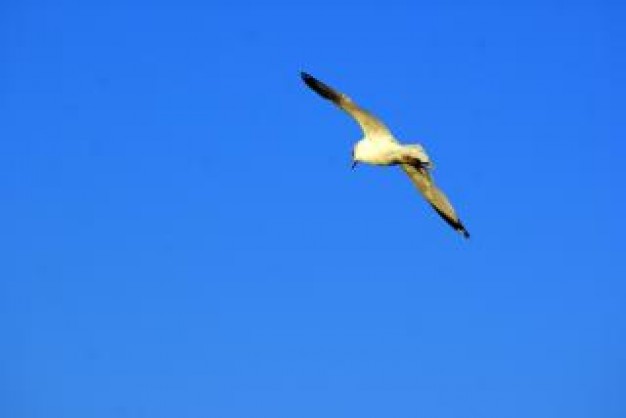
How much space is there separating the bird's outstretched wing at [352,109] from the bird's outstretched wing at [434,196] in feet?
2.10

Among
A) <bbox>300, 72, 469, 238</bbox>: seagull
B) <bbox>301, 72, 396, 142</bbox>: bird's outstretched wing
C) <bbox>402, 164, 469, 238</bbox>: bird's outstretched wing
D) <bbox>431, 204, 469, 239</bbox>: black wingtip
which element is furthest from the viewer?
<bbox>431, 204, 469, 239</bbox>: black wingtip

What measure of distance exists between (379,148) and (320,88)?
1.14 metres

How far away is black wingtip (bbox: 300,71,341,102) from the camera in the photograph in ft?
53.5

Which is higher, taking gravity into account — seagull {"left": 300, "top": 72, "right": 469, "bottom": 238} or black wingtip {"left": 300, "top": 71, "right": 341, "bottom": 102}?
black wingtip {"left": 300, "top": 71, "right": 341, "bottom": 102}

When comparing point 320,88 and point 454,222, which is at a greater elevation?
point 320,88

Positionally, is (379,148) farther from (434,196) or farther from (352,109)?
(434,196)

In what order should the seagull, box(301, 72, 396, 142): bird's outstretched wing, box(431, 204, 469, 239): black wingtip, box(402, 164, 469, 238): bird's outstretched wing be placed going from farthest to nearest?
1. box(431, 204, 469, 239): black wingtip
2. box(402, 164, 469, 238): bird's outstretched wing
3. box(301, 72, 396, 142): bird's outstretched wing
4. the seagull

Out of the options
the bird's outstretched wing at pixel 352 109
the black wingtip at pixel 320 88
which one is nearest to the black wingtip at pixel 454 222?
the bird's outstretched wing at pixel 352 109

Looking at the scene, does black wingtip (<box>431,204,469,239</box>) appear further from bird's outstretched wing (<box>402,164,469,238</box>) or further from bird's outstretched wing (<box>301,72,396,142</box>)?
bird's outstretched wing (<box>301,72,396,142</box>)

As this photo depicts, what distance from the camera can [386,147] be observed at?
16.2 m

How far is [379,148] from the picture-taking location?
53.8ft

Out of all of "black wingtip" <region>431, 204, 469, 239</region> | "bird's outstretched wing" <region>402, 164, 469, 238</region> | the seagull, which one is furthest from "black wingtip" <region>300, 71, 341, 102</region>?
"black wingtip" <region>431, 204, 469, 239</region>

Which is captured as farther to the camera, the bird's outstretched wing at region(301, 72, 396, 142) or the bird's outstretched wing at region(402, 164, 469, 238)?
the bird's outstretched wing at region(402, 164, 469, 238)

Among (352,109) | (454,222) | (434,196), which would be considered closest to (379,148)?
(352,109)
